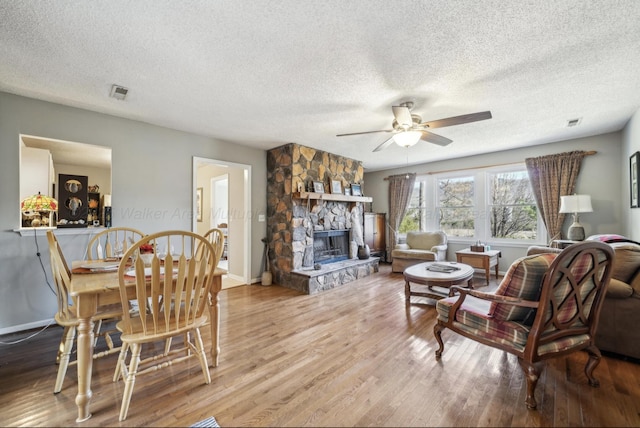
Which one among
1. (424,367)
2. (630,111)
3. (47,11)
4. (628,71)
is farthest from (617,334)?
(47,11)

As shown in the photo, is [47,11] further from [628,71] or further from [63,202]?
[628,71]

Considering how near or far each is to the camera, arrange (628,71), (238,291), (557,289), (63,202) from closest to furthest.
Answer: (557,289) < (628,71) < (63,202) < (238,291)

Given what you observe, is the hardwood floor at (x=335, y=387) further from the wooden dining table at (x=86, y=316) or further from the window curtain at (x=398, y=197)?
the window curtain at (x=398, y=197)

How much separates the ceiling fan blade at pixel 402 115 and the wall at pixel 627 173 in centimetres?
286

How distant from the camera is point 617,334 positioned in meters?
2.10

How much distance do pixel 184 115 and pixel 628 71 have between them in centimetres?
450

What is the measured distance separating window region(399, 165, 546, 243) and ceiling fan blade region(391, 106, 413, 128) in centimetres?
357

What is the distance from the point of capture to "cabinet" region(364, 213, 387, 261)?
19.9ft

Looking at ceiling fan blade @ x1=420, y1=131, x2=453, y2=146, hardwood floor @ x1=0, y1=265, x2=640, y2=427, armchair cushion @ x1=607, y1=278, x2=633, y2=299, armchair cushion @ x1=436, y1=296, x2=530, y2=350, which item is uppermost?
ceiling fan blade @ x1=420, y1=131, x2=453, y2=146

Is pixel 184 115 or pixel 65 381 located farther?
pixel 184 115

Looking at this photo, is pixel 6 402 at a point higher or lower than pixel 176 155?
lower

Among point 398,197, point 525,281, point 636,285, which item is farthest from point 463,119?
point 398,197

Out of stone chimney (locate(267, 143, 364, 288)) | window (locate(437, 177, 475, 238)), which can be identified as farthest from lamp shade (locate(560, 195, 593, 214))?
stone chimney (locate(267, 143, 364, 288))

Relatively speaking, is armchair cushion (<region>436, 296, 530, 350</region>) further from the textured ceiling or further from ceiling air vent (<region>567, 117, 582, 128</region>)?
ceiling air vent (<region>567, 117, 582, 128</region>)
